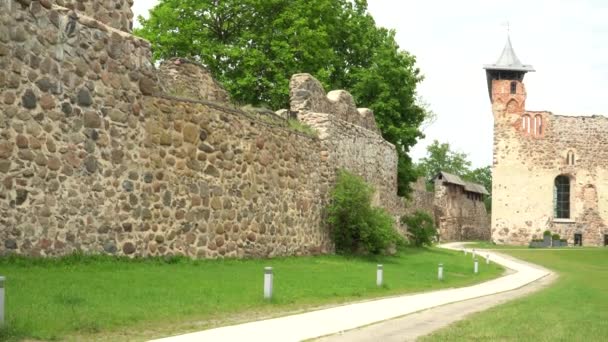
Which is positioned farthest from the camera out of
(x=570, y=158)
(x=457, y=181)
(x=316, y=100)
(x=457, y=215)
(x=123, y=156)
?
(x=457, y=181)

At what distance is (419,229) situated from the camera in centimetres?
3906

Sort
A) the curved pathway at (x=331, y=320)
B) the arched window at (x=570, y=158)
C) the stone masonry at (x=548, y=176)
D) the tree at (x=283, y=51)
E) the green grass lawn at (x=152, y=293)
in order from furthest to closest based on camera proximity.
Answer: the arched window at (x=570, y=158)
the stone masonry at (x=548, y=176)
the tree at (x=283, y=51)
the curved pathway at (x=331, y=320)
the green grass lawn at (x=152, y=293)

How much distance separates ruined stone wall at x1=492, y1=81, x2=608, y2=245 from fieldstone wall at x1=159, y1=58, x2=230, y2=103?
1827 inches

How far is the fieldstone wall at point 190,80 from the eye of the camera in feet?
67.4

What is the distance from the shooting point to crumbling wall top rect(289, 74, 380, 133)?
2630cm

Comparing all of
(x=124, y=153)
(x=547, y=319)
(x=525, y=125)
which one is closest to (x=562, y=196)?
(x=525, y=125)

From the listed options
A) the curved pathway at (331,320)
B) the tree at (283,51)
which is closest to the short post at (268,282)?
the curved pathway at (331,320)

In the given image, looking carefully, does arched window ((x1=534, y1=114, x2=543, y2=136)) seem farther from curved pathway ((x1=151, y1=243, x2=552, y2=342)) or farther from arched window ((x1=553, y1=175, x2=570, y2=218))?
curved pathway ((x1=151, y1=243, x2=552, y2=342))

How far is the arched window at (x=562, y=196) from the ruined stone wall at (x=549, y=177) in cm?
85

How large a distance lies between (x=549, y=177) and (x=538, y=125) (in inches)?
173

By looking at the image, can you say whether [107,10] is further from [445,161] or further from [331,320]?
[445,161]

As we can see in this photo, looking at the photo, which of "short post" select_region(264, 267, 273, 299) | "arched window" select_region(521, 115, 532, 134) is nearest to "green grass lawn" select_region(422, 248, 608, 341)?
"short post" select_region(264, 267, 273, 299)

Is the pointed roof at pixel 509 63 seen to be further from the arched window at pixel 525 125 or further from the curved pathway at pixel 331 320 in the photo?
the curved pathway at pixel 331 320

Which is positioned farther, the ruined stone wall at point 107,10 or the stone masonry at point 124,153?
the ruined stone wall at point 107,10
